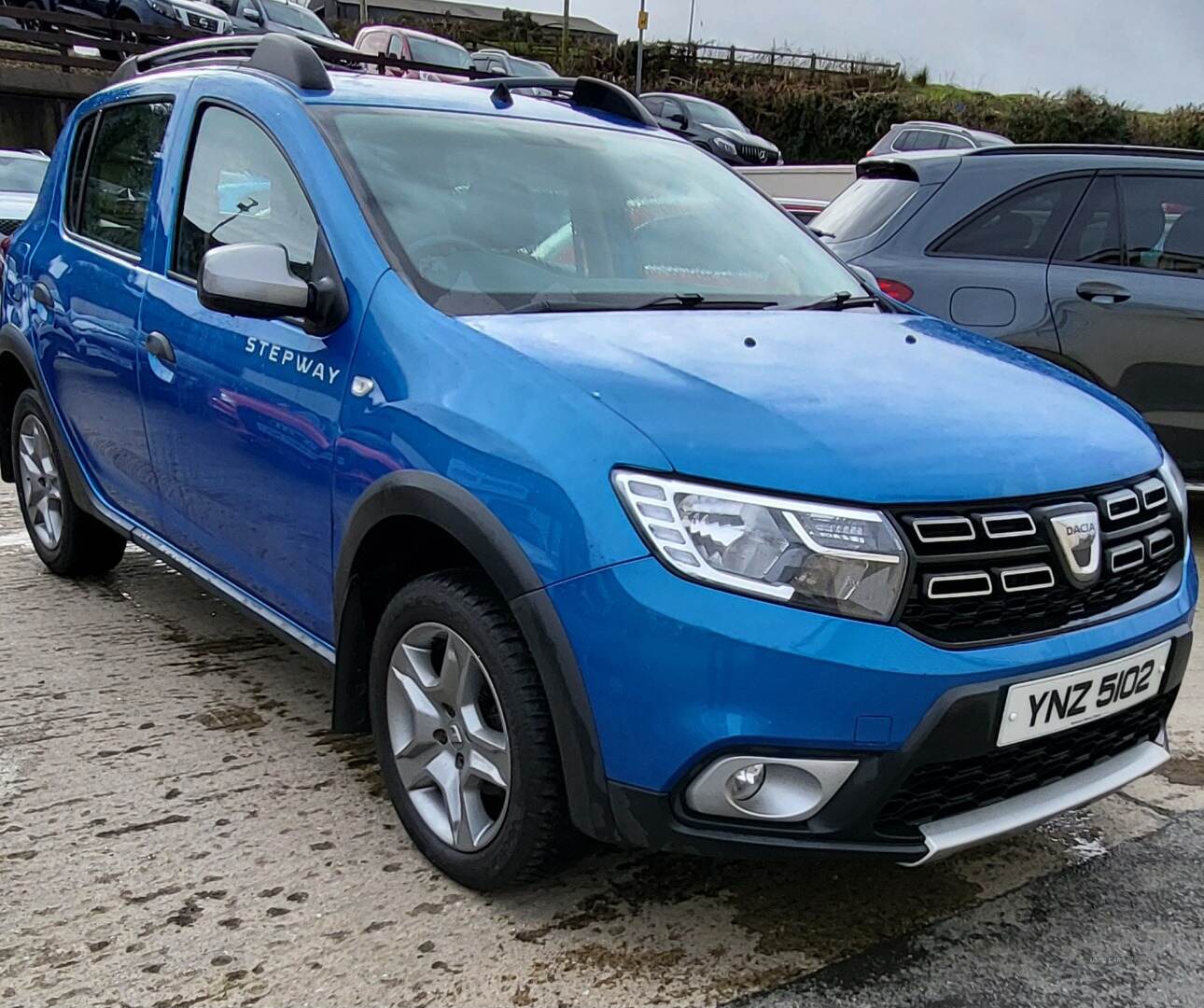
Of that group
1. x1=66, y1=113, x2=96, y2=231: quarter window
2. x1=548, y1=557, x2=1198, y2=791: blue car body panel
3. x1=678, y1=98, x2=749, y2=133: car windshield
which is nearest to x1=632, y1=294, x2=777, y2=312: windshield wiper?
x1=548, y1=557, x2=1198, y2=791: blue car body panel

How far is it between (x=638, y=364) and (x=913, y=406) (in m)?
0.55

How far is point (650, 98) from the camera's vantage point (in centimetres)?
1917

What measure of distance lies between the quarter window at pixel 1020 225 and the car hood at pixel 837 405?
2.66 m

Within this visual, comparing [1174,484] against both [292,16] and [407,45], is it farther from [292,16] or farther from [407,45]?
[292,16]

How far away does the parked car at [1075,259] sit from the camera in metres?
5.10

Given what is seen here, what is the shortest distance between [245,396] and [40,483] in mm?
2016

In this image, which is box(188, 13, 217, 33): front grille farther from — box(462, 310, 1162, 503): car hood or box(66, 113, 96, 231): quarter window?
box(462, 310, 1162, 503): car hood

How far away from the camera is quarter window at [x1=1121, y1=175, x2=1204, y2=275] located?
5.20m

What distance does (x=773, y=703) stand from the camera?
1989 mm

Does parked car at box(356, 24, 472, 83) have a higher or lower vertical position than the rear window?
higher

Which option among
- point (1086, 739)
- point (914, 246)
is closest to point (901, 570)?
point (1086, 739)

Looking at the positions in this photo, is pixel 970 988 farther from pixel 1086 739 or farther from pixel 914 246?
pixel 914 246

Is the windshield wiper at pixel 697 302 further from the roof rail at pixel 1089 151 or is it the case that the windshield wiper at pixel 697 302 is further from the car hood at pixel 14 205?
the car hood at pixel 14 205

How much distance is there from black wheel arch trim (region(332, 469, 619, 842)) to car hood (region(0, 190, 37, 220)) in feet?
35.8
